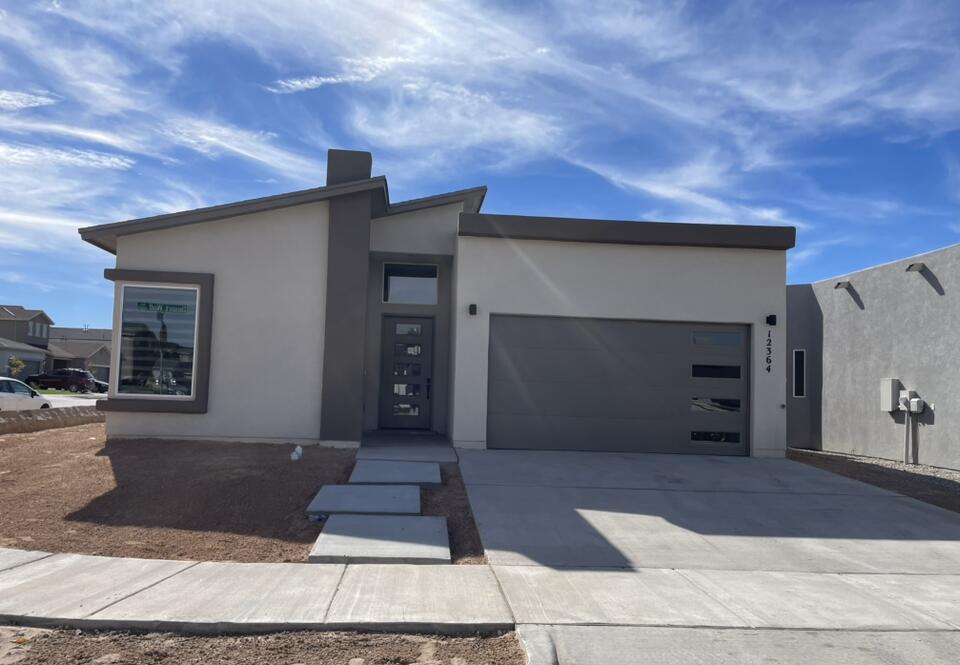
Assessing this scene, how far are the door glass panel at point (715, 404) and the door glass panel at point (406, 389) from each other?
5.03m

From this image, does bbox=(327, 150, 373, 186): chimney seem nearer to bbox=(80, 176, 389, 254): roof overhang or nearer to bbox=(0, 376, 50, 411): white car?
bbox=(80, 176, 389, 254): roof overhang

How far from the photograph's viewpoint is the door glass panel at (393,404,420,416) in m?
14.3

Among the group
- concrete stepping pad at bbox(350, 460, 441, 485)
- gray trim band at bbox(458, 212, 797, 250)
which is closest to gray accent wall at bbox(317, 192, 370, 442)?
concrete stepping pad at bbox(350, 460, 441, 485)

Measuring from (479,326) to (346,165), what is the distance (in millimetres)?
3577

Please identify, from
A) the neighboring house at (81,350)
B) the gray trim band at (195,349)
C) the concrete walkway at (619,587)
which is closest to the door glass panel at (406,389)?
the gray trim band at (195,349)

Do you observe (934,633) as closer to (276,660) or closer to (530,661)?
(530,661)

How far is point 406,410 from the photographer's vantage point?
1433cm

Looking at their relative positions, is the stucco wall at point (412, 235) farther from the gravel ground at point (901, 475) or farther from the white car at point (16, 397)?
the white car at point (16, 397)

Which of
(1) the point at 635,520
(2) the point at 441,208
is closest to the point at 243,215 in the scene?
(2) the point at 441,208

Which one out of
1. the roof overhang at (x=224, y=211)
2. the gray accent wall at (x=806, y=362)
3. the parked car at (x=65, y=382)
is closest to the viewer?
the roof overhang at (x=224, y=211)

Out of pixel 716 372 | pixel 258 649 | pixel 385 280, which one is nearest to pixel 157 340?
pixel 385 280

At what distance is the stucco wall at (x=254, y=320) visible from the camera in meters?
11.8

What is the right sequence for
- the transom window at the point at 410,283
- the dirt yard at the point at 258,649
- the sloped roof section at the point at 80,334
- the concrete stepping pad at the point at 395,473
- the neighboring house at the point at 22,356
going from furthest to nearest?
1. the sloped roof section at the point at 80,334
2. the neighboring house at the point at 22,356
3. the transom window at the point at 410,283
4. the concrete stepping pad at the point at 395,473
5. the dirt yard at the point at 258,649

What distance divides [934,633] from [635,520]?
11.2ft
